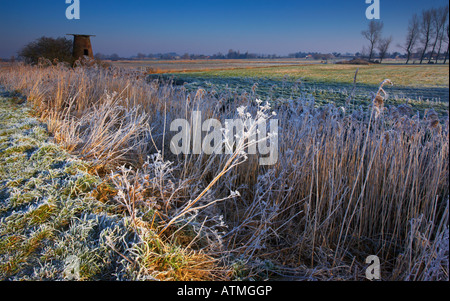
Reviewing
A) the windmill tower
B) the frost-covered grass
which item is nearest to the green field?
the frost-covered grass

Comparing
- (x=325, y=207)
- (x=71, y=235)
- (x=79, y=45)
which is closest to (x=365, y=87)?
(x=325, y=207)

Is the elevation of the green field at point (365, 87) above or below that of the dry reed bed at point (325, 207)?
above

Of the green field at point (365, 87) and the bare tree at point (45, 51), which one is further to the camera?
the bare tree at point (45, 51)

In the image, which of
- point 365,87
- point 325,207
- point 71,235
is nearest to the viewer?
point 71,235

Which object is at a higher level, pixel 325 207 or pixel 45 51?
pixel 45 51

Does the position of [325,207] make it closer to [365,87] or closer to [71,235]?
[71,235]

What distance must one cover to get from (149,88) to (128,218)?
15.0 ft

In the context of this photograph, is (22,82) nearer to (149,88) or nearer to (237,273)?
(149,88)

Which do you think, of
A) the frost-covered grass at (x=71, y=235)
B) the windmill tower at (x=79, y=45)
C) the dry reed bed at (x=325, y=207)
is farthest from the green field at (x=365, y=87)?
the windmill tower at (x=79, y=45)

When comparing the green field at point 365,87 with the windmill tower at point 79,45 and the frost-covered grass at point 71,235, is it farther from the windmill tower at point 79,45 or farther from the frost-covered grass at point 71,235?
the windmill tower at point 79,45

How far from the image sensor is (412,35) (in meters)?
2.47

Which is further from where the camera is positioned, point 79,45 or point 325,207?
point 79,45
